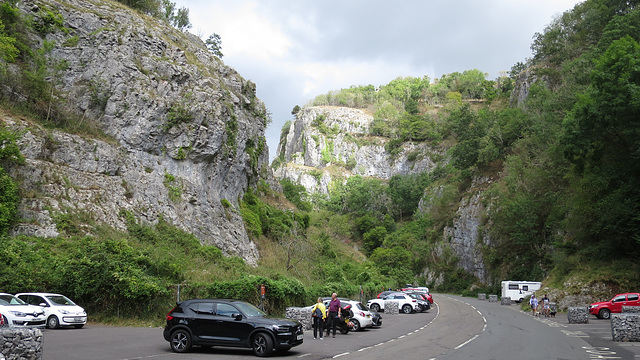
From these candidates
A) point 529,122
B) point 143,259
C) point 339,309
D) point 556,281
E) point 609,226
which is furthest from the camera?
point 529,122

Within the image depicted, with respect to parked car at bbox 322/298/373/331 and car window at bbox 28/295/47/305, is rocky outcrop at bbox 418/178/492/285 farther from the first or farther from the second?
car window at bbox 28/295/47/305

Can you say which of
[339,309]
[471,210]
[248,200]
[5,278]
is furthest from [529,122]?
[5,278]

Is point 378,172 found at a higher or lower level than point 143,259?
higher

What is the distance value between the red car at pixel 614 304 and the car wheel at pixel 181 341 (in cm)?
2306

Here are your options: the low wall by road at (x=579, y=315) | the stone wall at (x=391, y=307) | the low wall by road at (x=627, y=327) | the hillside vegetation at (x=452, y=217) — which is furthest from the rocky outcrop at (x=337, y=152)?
the low wall by road at (x=627, y=327)

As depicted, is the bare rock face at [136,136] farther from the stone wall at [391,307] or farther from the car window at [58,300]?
the stone wall at [391,307]

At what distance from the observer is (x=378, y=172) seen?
11938 centimetres

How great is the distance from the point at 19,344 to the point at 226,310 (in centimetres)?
485

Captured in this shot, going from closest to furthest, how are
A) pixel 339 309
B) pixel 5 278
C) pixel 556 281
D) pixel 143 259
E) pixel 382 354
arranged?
pixel 382 354, pixel 339 309, pixel 5 278, pixel 143 259, pixel 556 281

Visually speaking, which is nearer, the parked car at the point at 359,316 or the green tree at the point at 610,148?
the parked car at the point at 359,316

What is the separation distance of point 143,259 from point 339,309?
10153mm

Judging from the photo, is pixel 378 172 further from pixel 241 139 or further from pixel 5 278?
pixel 5 278

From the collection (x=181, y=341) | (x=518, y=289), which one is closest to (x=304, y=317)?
(x=181, y=341)

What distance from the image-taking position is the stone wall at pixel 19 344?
8555 millimetres
